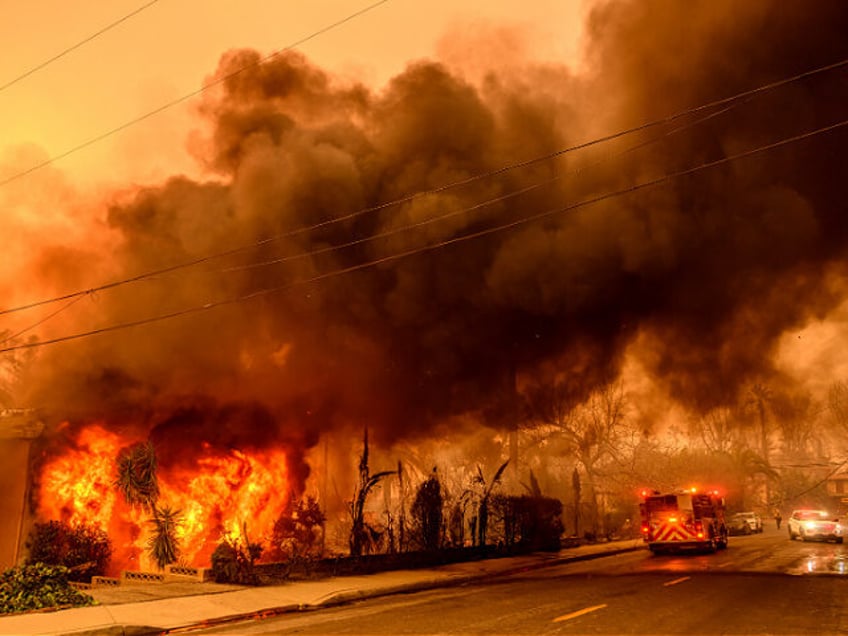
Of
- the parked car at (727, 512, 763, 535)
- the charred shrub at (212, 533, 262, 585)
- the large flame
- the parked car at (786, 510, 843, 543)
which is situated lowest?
the parked car at (727, 512, 763, 535)

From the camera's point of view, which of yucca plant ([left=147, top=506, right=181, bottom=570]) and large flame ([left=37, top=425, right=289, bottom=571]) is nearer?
yucca plant ([left=147, top=506, right=181, bottom=570])

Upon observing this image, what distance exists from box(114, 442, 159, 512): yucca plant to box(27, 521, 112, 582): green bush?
37.6 inches

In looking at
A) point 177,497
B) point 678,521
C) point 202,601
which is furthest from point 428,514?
point 202,601

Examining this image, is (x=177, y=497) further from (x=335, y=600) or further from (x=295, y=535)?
(x=335, y=600)

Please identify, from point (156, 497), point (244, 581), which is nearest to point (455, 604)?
point (244, 581)

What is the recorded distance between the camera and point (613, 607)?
30.9 feet

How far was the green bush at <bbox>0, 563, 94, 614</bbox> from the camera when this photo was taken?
30.6 feet

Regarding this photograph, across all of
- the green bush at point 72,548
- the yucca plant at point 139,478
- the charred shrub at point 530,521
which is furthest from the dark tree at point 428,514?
the green bush at point 72,548

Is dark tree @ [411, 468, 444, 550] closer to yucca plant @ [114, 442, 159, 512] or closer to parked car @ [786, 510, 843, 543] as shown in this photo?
yucca plant @ [114, 442, 159, 512]

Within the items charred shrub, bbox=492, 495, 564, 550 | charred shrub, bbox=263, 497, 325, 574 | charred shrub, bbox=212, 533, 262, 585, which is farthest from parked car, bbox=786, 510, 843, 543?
charred shrub, bbox=212, 533, 262, 585

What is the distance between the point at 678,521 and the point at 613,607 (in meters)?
13.3

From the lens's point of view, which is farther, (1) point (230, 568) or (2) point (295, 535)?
(2) point (295, 535)

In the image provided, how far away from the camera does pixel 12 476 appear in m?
14.0

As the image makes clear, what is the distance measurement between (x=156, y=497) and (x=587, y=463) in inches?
938
